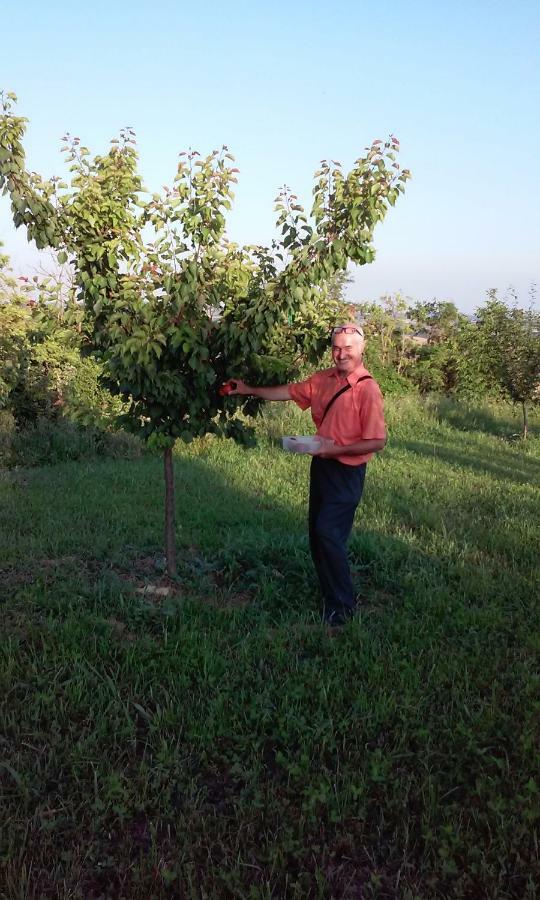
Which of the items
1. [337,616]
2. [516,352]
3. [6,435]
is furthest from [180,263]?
[516,352]

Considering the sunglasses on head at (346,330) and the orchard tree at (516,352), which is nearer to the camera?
the sunglasses on head at (346,330)

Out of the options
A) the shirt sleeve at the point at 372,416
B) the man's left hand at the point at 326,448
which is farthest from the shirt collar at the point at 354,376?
the man's left hand at the point at 326,448

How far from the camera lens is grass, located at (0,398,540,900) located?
265cm

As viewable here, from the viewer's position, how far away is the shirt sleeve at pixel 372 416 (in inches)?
170

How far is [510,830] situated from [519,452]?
32.2 feet

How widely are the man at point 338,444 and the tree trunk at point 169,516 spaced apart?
2.66 ft

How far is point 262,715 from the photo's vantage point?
352 centimetres

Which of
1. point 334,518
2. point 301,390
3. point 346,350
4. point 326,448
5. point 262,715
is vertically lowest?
point 262,715

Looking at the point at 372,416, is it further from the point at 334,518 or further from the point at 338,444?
the point at 334,518

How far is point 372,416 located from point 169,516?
1.76 metres

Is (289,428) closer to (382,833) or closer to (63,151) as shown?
(63,151)

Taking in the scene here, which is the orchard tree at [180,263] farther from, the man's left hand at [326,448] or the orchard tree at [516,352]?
the orchard tree at [516,352]

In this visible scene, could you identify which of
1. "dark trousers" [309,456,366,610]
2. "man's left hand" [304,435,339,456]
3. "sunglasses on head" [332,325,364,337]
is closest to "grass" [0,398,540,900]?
"dark trousers" [309,456,366,610]

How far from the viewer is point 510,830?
2.80m
